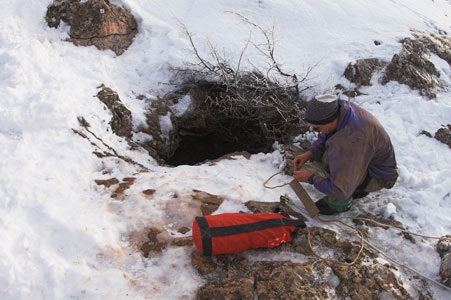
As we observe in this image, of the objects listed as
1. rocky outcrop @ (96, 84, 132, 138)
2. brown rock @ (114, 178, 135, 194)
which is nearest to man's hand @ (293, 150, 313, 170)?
brown rock @ (114, 178, 135, 194)

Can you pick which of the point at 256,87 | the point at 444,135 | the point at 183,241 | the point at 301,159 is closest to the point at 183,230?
the point at 183,241

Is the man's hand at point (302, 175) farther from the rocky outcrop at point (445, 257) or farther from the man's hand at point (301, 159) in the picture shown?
the rocky outcrop at point (445, 257)

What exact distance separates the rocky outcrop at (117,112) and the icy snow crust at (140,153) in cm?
13

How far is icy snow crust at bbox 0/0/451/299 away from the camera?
2506 millimetres

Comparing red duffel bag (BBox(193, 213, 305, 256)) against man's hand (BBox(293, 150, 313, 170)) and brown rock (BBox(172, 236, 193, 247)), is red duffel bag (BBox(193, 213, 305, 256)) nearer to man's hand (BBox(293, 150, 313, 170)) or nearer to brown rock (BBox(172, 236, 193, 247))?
brown rock (BBox(172, 236, 193, 247))

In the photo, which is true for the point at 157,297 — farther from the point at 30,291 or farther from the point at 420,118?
the point at 420,118

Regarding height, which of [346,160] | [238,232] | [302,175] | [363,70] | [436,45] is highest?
[436,45]

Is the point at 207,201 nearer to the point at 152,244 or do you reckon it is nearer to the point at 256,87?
the point at 152,244

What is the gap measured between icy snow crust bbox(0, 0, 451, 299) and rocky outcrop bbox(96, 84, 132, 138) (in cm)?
13

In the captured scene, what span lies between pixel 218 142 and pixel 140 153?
7.83 ft

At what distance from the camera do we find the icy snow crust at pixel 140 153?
8.22 ft

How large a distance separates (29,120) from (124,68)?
Result: 8.19 ft

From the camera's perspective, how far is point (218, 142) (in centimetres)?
662

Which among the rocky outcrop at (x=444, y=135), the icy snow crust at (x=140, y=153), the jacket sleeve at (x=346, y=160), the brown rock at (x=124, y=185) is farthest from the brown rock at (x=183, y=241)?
the rocky outcrop at (x=444, y=135)
